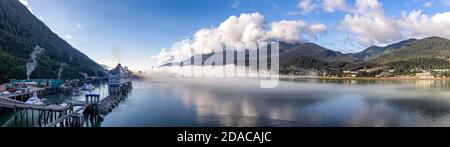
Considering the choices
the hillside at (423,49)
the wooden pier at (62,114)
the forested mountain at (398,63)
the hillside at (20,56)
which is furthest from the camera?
the hillside at (423,49)

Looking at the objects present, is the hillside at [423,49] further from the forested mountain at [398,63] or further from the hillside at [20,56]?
the hillside at [20,56]

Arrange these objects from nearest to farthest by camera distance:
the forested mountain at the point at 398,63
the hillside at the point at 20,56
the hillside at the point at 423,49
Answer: the hillside at the point at 20,56 < the forested mountain at the point at 398,63 < the hillside at the point at 423,49

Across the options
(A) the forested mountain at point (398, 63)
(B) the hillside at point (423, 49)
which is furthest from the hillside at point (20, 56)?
(B) the hillside at point (423, 49)

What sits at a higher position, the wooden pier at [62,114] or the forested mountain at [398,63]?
the forested mountain at [398,63]

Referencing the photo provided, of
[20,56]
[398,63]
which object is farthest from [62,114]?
[398,63]

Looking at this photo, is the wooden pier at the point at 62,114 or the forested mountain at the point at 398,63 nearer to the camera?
the wooden pier at the point at 62,114

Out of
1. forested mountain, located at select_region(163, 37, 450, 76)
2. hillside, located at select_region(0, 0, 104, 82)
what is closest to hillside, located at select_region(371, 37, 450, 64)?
forested mountain, located at select_region(163, 37, 450, 76)

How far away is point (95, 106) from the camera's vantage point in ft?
67.2

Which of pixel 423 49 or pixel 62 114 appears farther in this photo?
pixel 423 49

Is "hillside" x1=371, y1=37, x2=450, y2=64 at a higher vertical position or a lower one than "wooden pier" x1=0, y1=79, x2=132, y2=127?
higher

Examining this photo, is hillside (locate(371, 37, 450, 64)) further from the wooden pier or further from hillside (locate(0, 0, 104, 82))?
the wooden pier

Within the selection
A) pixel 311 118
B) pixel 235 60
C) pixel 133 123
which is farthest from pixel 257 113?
pixel 235 60

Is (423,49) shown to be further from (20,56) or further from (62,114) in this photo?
(62,114)
